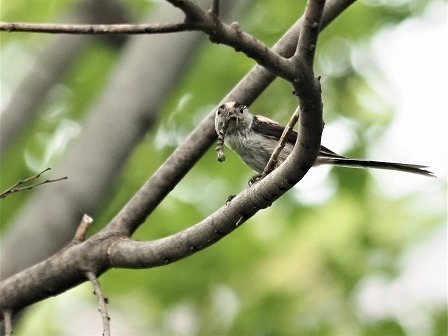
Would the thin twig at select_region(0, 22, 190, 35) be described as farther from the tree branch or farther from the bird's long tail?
the bird's long tail

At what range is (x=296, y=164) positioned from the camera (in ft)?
11.0

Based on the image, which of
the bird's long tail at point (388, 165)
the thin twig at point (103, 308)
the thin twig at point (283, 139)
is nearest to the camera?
the thin twig at point (283, 139)

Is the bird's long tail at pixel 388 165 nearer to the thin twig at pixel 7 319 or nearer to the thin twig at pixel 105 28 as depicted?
the thin twig at pixel 105 28

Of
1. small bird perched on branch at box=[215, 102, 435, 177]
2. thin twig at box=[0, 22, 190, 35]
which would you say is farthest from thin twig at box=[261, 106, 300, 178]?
small bird perched on branch at box=[215, 102, 435, 177]

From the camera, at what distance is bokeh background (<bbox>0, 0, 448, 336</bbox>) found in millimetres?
7121

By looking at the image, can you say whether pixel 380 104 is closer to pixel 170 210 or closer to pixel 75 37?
pixel 170 210

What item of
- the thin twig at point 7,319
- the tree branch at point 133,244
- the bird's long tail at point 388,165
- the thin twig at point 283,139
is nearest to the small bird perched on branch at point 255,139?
the bird's long tail at point 388,165

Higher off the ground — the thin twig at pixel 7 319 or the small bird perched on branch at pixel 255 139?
the small bird perched on branch at pixel 255 139

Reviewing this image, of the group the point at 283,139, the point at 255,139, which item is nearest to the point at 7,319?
the point at 255,139

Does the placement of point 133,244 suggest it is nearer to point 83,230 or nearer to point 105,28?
point 83,230

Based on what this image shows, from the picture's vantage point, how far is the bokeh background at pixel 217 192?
280 inches

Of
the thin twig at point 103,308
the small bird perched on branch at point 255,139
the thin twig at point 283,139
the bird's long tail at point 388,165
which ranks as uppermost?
the small bird perched on branch at point 255,139

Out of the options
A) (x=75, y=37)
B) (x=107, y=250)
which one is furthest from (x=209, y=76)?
(x=107, y=250)

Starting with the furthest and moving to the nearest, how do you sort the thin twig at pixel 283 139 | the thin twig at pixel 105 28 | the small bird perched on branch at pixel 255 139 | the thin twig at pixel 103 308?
the small bird perched on branch at pixel 255 139 < the thin twig at pixel 103 308 < the thin twig at pixel 283 139 < the thin twig at pixel 105 28
